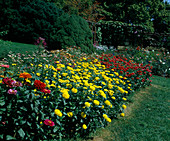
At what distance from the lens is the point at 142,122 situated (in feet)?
11.4

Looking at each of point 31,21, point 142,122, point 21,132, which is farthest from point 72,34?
point 31,21

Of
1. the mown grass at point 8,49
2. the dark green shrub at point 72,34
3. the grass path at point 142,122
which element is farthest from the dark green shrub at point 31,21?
the grass path at point 142,122

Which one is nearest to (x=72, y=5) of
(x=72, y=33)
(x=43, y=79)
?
(x=72, y=33)

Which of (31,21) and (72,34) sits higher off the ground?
(31,21)

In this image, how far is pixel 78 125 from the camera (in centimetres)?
269

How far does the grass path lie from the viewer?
2.93m

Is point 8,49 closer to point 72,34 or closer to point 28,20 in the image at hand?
point 72,34

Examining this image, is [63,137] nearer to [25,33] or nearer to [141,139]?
[141,139]

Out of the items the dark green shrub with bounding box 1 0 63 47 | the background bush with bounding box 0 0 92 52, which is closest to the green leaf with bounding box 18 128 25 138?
the background bush with bounding box 0 0 92 52

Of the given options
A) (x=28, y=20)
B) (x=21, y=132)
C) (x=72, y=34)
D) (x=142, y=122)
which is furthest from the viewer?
(x=28, y=20)

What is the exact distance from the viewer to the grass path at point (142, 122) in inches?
115

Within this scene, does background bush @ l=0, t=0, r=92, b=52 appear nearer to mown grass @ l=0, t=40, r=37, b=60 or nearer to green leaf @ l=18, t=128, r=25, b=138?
mown grass @ l=0, t=40, r=37, b=60

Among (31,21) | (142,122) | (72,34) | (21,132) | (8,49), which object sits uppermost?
(31,21)

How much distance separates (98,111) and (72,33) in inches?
198
